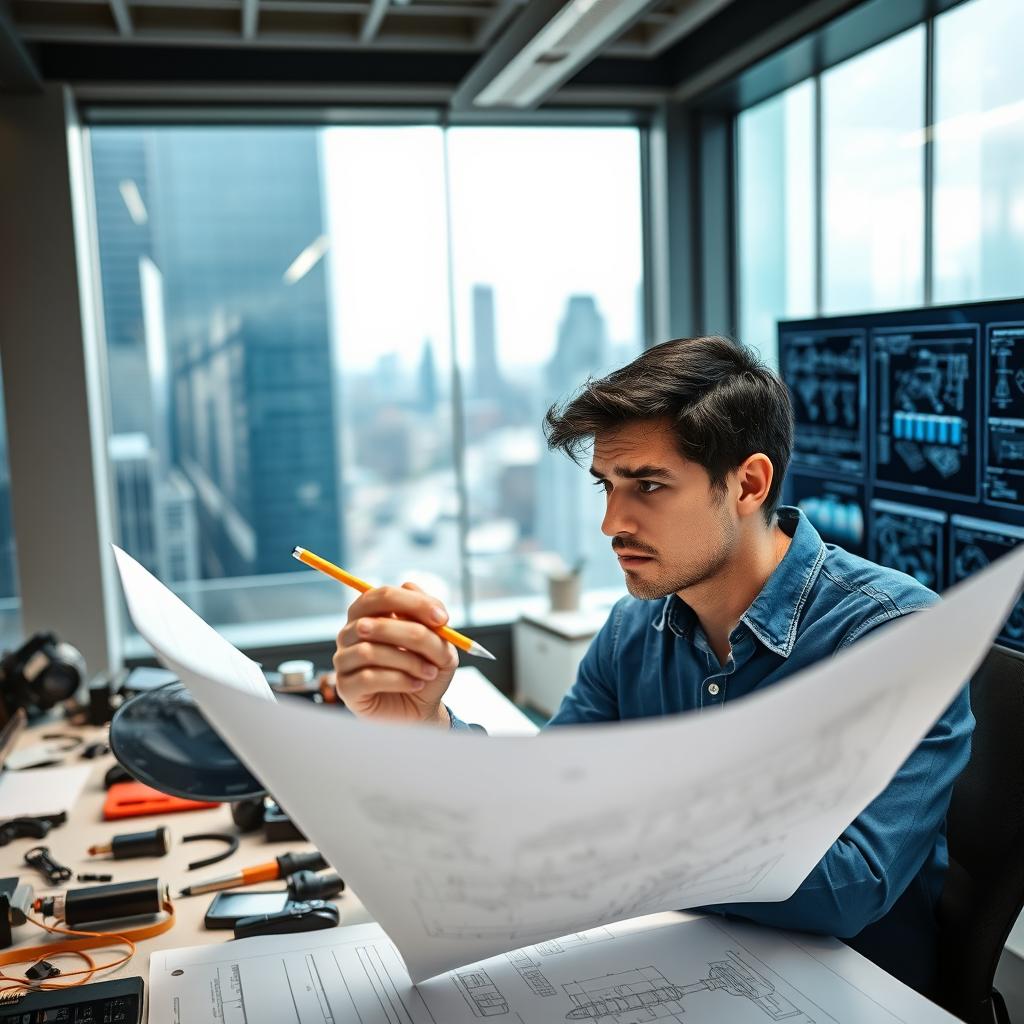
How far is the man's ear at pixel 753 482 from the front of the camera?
152cm

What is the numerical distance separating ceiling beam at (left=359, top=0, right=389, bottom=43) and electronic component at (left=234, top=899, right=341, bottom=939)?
2961 mm

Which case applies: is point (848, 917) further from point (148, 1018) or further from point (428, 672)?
point (148, 1018)

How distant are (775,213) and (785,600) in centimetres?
284

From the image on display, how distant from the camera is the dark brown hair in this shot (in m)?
1.49

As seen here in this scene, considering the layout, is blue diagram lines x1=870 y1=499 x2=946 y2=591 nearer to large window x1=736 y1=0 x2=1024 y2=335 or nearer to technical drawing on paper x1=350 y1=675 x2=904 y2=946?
large window x1=736 y1=0 x2=1024 y2=335

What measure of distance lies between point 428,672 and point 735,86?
3297 millimetres

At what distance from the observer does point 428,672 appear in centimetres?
101

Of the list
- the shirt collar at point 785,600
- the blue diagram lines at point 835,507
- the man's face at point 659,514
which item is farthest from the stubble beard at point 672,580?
the blue diagram lines at point 835,507

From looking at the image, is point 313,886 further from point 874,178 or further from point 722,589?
point 874,178

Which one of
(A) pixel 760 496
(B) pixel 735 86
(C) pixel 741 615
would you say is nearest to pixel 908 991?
(C) pixel 741 615

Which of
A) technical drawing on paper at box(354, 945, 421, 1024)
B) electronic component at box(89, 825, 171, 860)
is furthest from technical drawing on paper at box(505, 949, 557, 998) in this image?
electronic component at box(89, 825, 171, 860)

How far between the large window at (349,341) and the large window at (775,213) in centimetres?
47

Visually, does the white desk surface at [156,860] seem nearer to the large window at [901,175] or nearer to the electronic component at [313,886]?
the electronic component at [313,886]

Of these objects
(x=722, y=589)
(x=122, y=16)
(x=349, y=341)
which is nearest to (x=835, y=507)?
(x=722, y=589)
